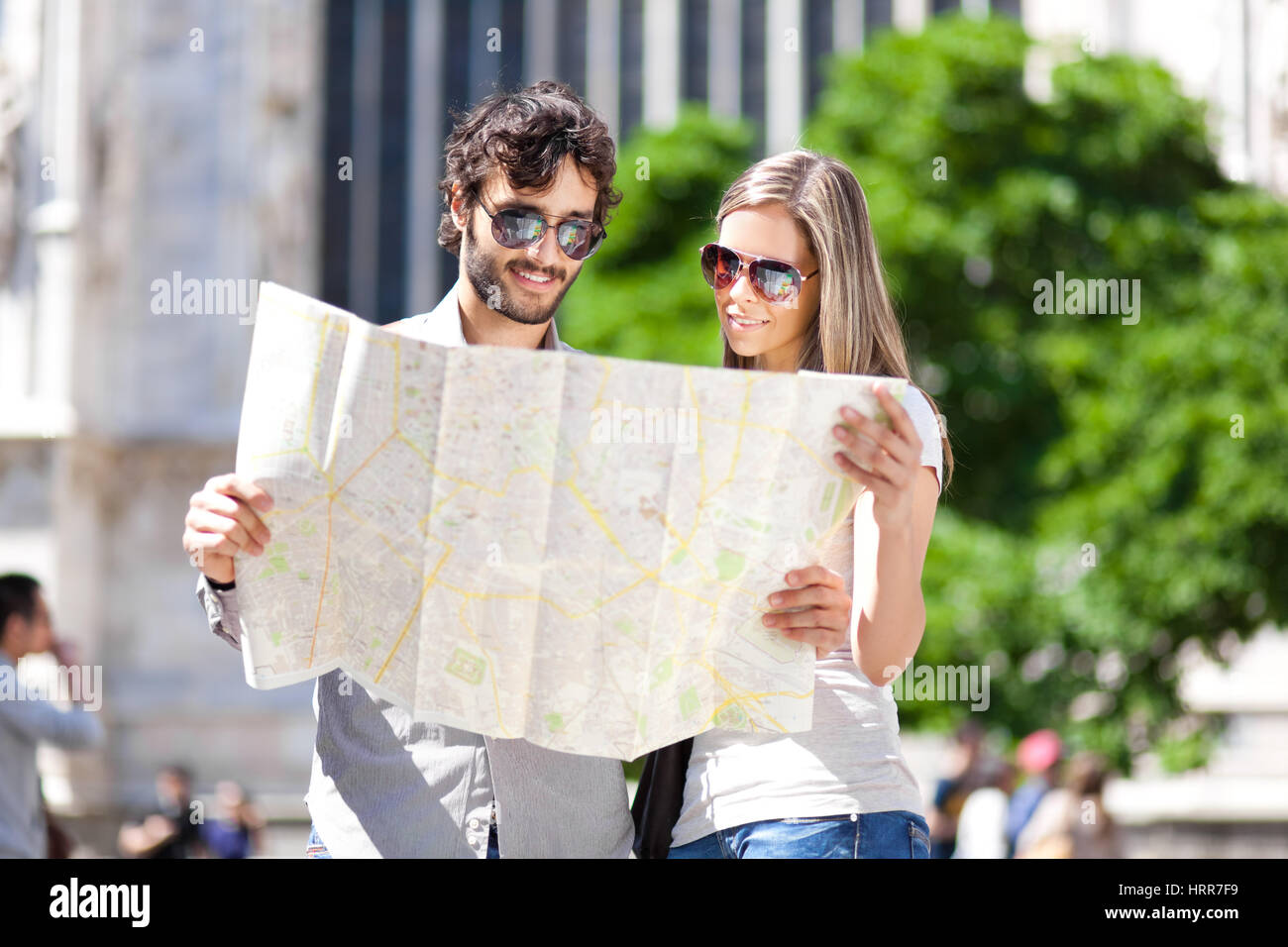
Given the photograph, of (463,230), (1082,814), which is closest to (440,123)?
(1082,814)

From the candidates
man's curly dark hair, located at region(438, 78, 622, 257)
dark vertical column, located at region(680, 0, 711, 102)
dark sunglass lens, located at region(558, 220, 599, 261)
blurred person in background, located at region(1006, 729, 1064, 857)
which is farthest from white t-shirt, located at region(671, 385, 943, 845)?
dark vertical column, located at region(680, 0, 711, 102)

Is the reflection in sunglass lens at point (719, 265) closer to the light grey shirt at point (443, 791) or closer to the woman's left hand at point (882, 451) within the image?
the woman's left hand at point (882, 451)

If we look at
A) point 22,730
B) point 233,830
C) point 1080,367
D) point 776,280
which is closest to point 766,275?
point 776,280

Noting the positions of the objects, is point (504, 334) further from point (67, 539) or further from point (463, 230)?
point (67, 539)

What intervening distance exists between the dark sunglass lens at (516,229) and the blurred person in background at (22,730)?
95.6 inches

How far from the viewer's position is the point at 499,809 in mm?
2664

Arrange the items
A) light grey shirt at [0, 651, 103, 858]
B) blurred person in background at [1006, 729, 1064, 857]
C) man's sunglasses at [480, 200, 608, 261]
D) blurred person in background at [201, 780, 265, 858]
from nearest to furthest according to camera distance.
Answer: man's sunglasses at [480, 200, 608, 261], light grey shirt at [0, 651, 103, 858], blurred person in background at [1006, 729, 1064, 857], blurred person in background at [201, 780, 265, 858]

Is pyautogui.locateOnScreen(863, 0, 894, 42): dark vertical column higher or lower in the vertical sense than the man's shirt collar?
higher

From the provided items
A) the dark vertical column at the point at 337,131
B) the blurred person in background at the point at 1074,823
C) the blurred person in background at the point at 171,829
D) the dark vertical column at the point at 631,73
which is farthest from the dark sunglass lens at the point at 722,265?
the dark vertical column at the point at 337,131

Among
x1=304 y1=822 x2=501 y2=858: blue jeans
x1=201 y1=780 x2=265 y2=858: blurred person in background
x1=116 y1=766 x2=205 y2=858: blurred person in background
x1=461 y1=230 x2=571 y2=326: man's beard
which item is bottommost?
x1=201 y1=780 x2=265 y2=858: blurred person in background

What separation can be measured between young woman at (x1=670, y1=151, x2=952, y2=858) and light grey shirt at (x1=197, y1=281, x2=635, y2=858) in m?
0.16

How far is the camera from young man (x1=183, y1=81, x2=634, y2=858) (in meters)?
2.64

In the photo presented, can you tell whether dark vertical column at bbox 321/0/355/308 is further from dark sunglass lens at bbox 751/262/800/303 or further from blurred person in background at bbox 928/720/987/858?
dark sunglass lens at bbox 751/262/800/303

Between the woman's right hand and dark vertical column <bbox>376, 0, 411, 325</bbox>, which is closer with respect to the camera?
the woman's right hand
